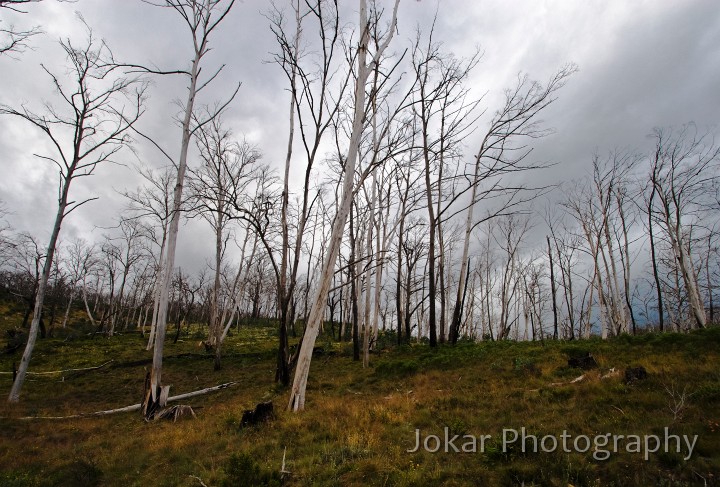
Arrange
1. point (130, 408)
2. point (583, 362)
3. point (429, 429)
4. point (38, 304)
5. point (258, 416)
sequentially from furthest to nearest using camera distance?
point (38, 304)
point (130, 408)
point (583, 362)
point (258, 416)
point (429, 429)

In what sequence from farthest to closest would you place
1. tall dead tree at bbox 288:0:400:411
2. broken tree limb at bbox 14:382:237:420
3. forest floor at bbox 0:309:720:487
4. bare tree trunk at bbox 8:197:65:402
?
bare tree trunk at bbox 8:197:65:402
broken tree limb at bbox 14:382:237:420
tall dead tree at bbox 288:0:400:411
forest floor at bbox 0:309:720:487

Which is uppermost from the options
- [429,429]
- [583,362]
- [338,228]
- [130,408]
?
[338,228]

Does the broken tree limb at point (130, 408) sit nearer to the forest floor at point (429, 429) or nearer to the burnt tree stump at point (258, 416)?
the forest floor at point (429, 429)

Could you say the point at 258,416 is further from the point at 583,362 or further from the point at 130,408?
the point at 583,362

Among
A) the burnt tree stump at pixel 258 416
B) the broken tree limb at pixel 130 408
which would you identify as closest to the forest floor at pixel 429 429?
the burnt tree stump at pixel 258 416

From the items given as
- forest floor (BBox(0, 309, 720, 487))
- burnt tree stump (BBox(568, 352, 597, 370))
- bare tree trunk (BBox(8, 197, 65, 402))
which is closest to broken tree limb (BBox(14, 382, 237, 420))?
forest floor (BBox(0, 309, 720, 487))

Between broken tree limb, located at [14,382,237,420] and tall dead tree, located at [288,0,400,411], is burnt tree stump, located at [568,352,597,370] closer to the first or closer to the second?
tall dead tree, located at [288,0,400,411]

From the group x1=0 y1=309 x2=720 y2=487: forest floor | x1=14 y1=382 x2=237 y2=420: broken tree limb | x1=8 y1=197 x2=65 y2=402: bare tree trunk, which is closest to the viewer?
x1=0 y1=309 x2=720 y2=487: forest floor

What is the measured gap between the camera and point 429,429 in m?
5.61

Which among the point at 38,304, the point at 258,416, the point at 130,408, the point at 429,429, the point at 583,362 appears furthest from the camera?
the point at 38,304

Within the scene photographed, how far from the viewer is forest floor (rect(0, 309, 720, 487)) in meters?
3.93

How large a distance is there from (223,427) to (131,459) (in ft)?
5.14

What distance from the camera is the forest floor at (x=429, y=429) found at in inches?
155

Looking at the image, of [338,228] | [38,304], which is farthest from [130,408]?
[338,228]
